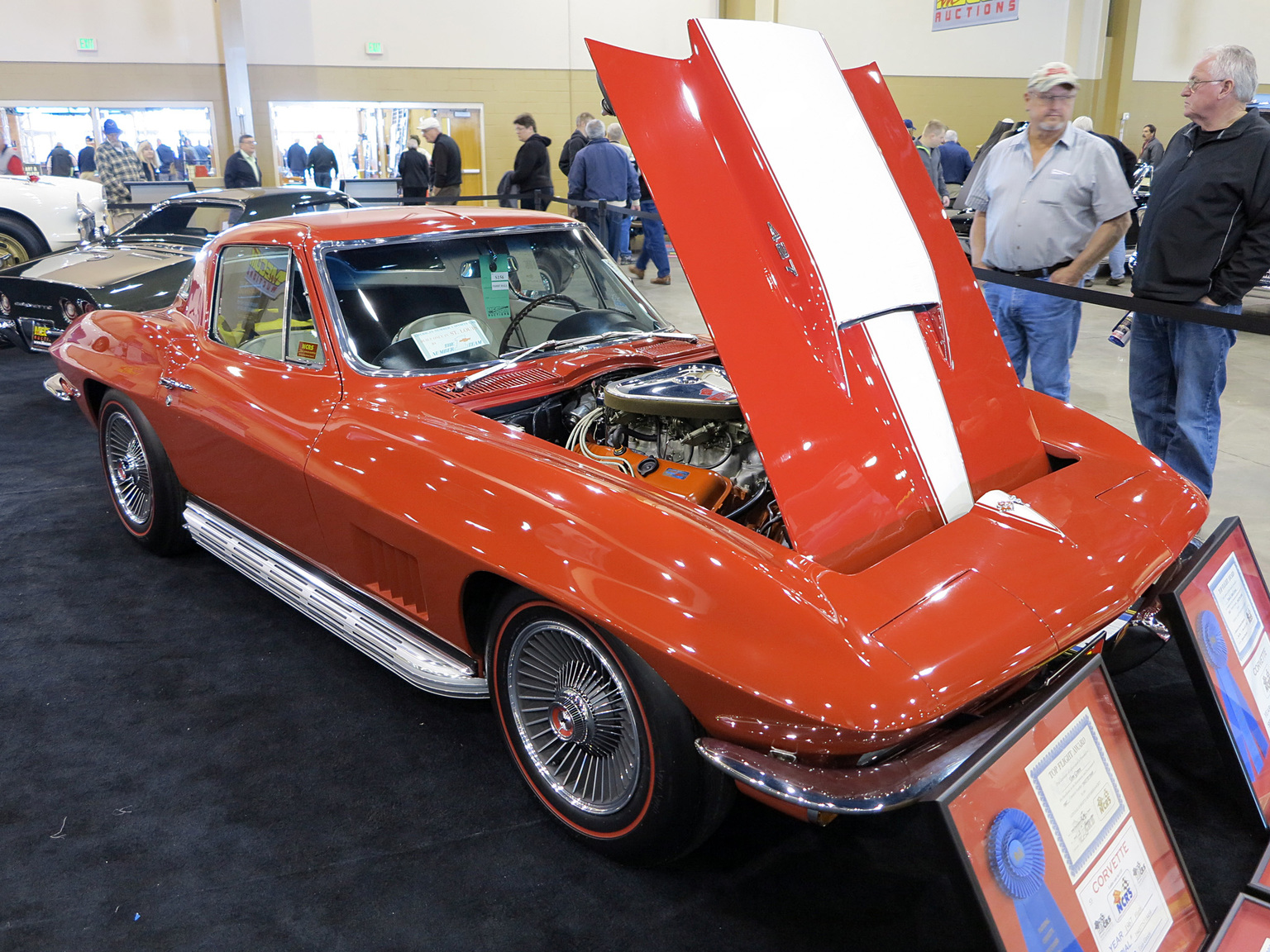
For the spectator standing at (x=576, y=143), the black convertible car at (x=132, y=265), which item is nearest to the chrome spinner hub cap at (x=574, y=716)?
the black convertible car at (x=132, y=265)

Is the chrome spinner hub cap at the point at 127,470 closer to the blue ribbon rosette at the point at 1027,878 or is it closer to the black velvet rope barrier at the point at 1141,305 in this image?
the blue ribbon rosette at the point at 1027,878

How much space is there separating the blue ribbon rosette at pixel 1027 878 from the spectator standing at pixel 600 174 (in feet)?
27.4

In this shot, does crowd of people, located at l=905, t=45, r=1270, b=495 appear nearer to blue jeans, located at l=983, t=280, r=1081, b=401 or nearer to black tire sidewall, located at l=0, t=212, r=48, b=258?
blue jeans, located at l=983, t=280, r=1081, b=401

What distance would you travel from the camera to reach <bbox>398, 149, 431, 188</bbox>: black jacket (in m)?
11.4

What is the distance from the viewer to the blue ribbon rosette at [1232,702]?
6.88 feet

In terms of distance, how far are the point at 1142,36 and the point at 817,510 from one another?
19.2 m

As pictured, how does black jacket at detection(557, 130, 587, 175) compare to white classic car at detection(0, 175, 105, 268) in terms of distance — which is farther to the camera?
black jacket at detection(557, 130, 587, 175)

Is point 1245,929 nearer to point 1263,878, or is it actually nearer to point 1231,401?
point 1263,878

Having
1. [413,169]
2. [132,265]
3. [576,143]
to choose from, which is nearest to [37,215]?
[132,265]

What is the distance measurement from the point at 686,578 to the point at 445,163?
10.4 metres

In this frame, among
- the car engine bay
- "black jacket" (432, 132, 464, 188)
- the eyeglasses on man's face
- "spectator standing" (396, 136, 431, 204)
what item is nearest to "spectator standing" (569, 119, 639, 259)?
"black jacket" (432, 132, 464, 188)

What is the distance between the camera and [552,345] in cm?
305

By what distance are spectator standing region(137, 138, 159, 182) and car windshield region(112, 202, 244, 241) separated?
7862 mm

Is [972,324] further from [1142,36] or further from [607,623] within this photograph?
[1142,36]
